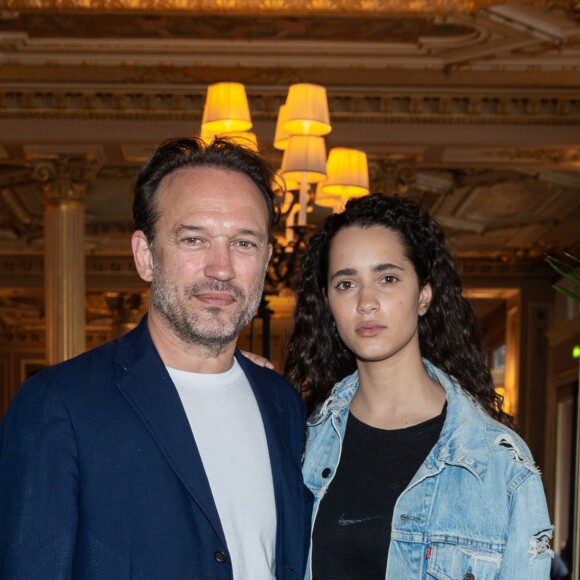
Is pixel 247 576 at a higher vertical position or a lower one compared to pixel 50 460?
lower

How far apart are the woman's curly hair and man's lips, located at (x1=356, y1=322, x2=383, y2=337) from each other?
21 centimetres

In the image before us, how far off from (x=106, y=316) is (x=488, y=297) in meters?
8.72

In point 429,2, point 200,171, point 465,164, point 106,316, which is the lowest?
point 106,316

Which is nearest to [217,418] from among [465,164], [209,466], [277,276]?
[209,466]

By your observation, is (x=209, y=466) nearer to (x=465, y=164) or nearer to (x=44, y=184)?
(x=44, y=184)

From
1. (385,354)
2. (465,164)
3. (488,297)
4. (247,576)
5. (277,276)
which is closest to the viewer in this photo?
(247,576)

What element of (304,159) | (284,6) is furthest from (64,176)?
(304,159)

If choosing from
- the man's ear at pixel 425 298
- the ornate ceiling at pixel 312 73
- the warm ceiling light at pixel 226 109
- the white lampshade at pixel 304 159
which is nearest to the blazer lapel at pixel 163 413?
the man's ear at pixel 425 298

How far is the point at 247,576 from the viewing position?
6.53 feet

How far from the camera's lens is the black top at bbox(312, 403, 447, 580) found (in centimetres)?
220

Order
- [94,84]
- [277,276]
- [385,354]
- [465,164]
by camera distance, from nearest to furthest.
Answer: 1. [385,354]
2. [277,276]
3. [94,84]
4. [465,164]

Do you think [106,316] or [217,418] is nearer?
[217,418]

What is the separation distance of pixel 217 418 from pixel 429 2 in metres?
5.28

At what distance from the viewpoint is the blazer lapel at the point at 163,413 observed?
190cm
